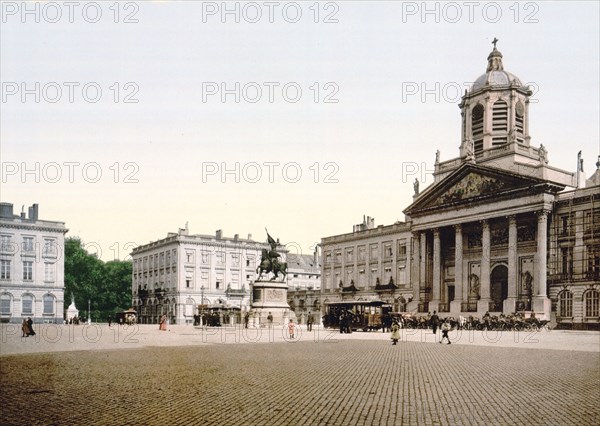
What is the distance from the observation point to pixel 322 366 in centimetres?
1861

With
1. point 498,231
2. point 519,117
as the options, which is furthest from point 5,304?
point 519,117

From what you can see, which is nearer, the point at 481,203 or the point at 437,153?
the point at 481,203

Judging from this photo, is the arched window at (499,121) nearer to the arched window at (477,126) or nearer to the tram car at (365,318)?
the arched window at (477,126)

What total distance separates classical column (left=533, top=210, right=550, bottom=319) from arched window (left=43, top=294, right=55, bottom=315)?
61.1m

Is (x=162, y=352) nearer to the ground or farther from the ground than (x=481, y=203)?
nearer to the ground

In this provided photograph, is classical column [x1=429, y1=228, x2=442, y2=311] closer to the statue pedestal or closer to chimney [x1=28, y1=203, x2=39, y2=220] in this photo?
the statue pedestal

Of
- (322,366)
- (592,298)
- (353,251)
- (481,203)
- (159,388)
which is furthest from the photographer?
(353,251)

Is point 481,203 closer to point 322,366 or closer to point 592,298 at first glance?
point 592,298

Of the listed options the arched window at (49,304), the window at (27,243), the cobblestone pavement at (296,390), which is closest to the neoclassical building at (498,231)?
the cobblestone pavement at (296,390)

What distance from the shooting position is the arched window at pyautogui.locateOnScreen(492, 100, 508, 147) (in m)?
64.1

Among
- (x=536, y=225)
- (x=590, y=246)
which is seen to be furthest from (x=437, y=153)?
(x=590, y=246)

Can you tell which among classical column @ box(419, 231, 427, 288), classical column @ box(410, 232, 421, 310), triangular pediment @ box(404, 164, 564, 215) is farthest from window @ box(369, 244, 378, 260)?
classical column @ box(419, 231, 427, 288)

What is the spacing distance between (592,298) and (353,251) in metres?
36.1

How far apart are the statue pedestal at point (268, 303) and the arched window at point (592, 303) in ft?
77.4
